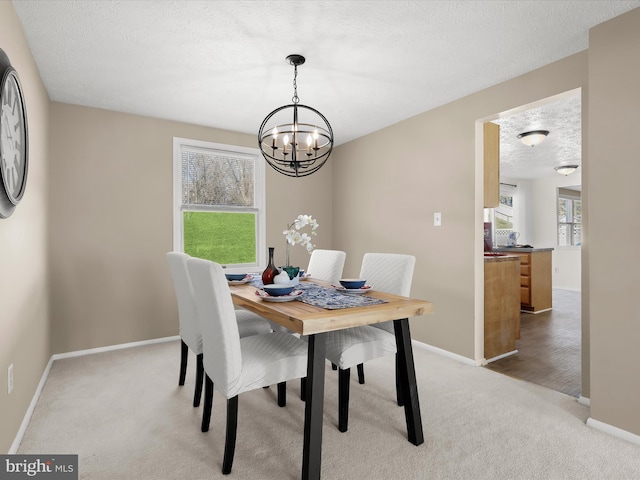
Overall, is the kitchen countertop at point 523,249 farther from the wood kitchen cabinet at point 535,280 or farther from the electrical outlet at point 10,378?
the electrical outlet at point 10,378

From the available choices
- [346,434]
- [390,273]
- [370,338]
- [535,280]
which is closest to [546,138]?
[535,280]

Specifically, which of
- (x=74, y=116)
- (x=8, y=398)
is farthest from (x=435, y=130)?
(x=8, y=398)

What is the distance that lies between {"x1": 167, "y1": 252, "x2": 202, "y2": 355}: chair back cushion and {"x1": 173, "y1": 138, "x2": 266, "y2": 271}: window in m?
1.61

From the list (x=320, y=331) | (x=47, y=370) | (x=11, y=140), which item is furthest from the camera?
(x=47, y=370)

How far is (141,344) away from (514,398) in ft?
11.2

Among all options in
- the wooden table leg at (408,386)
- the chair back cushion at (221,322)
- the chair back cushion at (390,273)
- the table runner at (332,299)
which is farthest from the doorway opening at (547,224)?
the chair back cushion at (221,322)

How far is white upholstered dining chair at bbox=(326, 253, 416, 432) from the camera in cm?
206

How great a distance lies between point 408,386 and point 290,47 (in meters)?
2.22

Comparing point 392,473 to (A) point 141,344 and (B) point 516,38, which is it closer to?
(B) point 516,38

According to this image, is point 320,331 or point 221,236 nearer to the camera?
point 320,331

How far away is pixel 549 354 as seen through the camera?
343cm

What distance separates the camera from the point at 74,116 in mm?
3391

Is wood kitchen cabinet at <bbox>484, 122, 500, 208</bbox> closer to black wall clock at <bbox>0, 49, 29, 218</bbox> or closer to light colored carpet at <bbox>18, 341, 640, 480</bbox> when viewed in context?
light colored carpet at <bbox>18, 341, 640, 480</bbox>

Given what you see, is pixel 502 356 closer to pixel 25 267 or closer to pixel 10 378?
pixel 10 378
